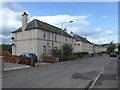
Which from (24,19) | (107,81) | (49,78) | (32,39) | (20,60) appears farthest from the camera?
(24,19)

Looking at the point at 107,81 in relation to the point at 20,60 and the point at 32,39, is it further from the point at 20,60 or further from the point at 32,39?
the point at 32,39

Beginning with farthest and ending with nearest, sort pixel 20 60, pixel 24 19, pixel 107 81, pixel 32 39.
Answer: pixel 24 19 → pixel 32 39 → pixel 20 60 → pixel 107 81

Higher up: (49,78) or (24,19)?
(24,19)

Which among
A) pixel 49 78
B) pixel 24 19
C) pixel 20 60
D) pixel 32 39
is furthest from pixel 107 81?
pixel 24 19

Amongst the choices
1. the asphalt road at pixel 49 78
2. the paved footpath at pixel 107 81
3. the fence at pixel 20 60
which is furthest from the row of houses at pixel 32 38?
the paved footpath at pixel 107 81

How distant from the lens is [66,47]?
26.2m

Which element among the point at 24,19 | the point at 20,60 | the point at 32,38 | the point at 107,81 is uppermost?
the point at 24,19

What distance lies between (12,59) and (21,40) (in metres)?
9.86

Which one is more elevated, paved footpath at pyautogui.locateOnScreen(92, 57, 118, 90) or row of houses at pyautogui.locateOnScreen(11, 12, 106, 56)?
row of houses at pyautogui.locateOnScreen(11, 12, 106, 56)

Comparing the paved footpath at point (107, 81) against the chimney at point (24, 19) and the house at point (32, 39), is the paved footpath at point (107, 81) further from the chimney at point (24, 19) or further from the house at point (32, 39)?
the chimney at point (24, 19)

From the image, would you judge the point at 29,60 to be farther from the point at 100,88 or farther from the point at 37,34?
the point at 100,88

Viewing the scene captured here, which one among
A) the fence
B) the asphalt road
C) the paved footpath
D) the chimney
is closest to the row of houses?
the chimney

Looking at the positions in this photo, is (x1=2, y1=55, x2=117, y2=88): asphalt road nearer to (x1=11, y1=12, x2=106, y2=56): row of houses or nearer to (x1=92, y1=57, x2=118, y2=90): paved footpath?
(x1=92, y1=57, x2=118, y2=90): paved footpath

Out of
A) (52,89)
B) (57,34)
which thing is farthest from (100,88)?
(57,34)
